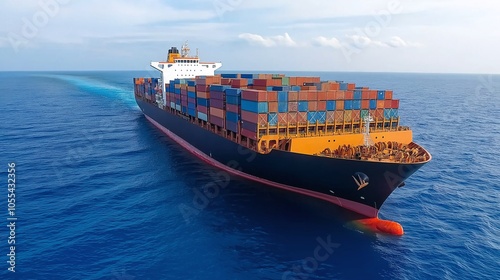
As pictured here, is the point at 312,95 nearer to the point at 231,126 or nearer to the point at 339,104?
the point at 339,104

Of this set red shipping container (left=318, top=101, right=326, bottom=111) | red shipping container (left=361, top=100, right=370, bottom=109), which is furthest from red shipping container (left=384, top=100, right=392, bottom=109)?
red shipping container (left=318, top=101, right=326, bottom=111)

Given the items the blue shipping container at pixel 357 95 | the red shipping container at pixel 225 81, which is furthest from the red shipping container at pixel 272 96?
the red shipping container at pixel 225 81

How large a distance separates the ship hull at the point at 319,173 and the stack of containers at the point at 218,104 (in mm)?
1560

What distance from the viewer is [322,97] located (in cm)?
2872

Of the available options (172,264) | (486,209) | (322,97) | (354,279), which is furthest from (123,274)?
(486,209)

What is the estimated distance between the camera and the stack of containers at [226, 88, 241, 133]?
3057cm

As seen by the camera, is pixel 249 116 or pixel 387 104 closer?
pixel 249 116

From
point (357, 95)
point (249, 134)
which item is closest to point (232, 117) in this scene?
point (249, 134)

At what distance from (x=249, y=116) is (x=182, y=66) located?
3573 centimetres

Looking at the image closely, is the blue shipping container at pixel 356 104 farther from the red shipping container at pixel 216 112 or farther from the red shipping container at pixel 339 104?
the red shipping container at pixel 216 112

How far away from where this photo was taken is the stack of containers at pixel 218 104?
110 ft

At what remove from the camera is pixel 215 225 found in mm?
23750

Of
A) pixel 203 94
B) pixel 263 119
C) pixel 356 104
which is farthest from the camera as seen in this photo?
pixel 203 94

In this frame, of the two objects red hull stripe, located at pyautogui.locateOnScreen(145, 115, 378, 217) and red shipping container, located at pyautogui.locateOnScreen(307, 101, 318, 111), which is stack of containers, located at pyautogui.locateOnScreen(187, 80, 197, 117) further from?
red shipping container, located at pyautogui.locateOnScreen(307, 101, 318, 111)
